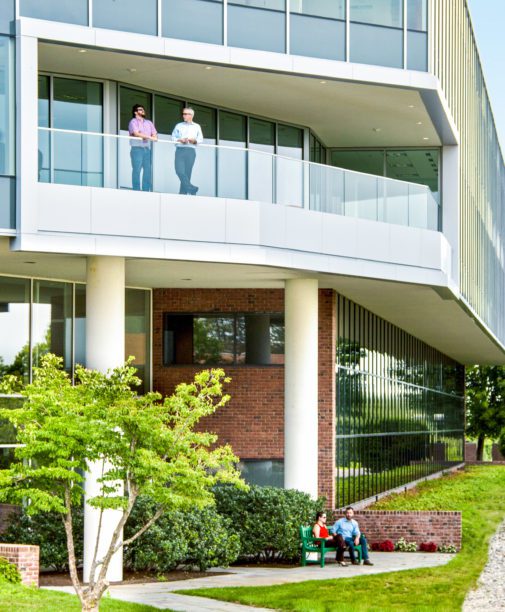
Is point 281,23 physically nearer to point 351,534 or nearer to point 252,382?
point 252,382

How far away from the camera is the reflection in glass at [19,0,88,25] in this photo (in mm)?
25000

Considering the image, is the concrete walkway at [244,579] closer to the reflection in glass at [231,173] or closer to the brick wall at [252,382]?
the brick wall at [252,382]

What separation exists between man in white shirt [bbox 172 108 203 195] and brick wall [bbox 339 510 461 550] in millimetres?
9232

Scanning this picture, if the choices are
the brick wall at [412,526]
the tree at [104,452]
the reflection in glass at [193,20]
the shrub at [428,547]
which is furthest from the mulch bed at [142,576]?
the reflection in glass at [193,20]

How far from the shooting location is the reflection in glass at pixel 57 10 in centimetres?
2500

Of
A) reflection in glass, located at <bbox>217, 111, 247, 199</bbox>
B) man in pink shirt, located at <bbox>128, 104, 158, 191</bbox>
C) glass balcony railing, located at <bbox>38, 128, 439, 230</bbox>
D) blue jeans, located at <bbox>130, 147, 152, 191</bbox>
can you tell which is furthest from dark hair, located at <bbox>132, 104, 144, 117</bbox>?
reflection in glass, located at <bbox>217, 111, 247, 199</bbox>

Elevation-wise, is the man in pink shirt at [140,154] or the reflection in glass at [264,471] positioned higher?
the man in pink shirt at [140,154]

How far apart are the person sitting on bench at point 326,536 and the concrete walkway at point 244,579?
0.23 meters

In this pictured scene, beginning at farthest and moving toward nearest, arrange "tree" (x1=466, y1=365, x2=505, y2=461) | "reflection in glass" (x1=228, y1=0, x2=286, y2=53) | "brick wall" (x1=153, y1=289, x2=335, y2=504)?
"tree" (x1=466, y1=365, x2=505, y2=461) < "brick wall" (x1=153, y1=289, x2=335, y2=504) < "reflection in glass" (x1=228, y1=0, x2=286, y2=53)

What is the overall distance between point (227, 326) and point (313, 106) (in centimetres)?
617

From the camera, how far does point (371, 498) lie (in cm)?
3884

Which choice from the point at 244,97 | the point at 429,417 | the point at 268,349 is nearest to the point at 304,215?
the point at 244,97

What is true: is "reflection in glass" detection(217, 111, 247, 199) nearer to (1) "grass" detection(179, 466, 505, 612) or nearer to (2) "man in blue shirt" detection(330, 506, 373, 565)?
(2) "man in blue shirt" detection(330, 506, 373, 565)

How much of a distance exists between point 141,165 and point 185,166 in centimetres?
Answer: 90
